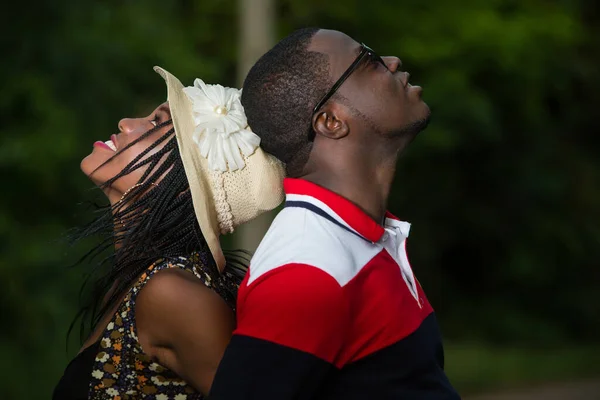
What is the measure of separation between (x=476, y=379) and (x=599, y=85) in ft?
20.7

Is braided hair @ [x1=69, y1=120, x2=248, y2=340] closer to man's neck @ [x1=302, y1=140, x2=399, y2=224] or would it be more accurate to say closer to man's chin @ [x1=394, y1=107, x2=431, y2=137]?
man's neck @ [x1=302, y1=140, x2=399, y2=224]

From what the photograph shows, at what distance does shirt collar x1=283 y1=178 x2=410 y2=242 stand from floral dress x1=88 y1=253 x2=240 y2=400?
0.41m

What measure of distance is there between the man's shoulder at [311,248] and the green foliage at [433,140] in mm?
5812

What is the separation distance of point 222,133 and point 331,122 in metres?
0.37

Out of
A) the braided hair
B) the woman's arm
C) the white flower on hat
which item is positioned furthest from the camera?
the braided hair

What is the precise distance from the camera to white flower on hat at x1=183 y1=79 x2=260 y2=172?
2.60m

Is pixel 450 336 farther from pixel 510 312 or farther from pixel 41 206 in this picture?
pixel 41 206

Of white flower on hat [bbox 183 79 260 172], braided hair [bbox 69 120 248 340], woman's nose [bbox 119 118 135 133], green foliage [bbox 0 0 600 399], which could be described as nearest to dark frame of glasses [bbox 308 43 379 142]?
white flower on hat [bbox 183 79 260 172]

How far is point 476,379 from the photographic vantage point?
8727mm

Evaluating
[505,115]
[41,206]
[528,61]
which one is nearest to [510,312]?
[505,115]

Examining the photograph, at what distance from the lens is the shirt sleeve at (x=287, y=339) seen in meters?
2.04

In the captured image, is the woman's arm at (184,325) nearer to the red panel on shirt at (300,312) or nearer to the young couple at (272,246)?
the young couple at (272,246)

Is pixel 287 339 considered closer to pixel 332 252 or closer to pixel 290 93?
pixel 332 252

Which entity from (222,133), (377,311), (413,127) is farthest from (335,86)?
(377,311)
